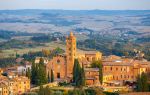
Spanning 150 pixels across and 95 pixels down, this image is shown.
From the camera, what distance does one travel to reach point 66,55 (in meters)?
49.7

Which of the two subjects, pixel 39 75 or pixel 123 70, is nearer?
pixel 39 75

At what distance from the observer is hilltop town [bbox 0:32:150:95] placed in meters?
44.8

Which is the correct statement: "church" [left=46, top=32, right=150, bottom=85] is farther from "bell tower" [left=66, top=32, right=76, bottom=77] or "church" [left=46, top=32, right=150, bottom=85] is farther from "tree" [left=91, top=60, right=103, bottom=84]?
"tree" [left=91, top=60, right=103, bottom=84]

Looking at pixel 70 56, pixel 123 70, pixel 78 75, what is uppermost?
pixel 70 56

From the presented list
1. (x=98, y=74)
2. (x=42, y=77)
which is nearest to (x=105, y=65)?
(x=98, y=74)

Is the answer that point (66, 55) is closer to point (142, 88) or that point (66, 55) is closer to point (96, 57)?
point (96, 57)

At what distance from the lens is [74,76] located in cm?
4597

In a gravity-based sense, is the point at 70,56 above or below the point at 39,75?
above

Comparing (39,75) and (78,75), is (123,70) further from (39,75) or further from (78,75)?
(39,75)

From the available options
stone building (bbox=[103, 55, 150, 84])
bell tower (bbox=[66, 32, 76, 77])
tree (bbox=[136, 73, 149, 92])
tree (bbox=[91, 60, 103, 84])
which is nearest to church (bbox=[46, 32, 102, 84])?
bell tower (bbox=[66, 32, 76, 77])

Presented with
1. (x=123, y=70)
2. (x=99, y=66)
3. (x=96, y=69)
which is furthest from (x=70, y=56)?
(x=123, y=70)

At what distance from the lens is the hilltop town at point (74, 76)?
44.8 meters

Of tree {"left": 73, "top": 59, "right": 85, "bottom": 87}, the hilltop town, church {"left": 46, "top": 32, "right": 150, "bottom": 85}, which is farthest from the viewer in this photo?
church {"left": 46, "top": 32, "right": 150, "bottom": 85}

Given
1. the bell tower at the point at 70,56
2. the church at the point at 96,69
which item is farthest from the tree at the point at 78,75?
the bell tower at the point at 70,56
